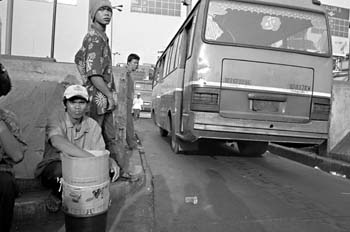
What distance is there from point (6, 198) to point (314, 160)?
22.4ft

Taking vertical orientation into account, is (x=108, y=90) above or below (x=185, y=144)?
above

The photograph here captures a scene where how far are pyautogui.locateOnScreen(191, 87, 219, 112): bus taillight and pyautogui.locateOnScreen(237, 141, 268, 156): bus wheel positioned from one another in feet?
8.62

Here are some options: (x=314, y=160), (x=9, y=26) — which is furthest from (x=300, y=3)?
(x=9, y=26)

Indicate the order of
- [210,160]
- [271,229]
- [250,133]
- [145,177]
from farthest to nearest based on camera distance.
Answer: [210,160], [250,133], [145,177], [271,229]

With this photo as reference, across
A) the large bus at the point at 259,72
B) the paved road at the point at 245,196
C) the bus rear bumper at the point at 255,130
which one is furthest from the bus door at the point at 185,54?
the paved road at the point at 245,196

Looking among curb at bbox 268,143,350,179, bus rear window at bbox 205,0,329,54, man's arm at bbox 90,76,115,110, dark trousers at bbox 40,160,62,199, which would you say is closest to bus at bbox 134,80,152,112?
curb at bbox 268,143,350,179

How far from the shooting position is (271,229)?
326cm

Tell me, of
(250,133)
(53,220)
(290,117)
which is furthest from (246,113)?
(53,220)

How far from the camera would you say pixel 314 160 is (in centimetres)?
759

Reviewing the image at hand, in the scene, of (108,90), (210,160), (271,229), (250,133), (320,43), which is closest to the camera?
(271,229)

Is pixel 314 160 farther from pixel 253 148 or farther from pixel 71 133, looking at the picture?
pixel 71 133

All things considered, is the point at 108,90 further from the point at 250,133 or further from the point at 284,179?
the point at 284,179

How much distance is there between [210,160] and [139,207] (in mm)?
3294

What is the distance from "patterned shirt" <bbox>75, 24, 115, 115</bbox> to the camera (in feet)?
11.7
